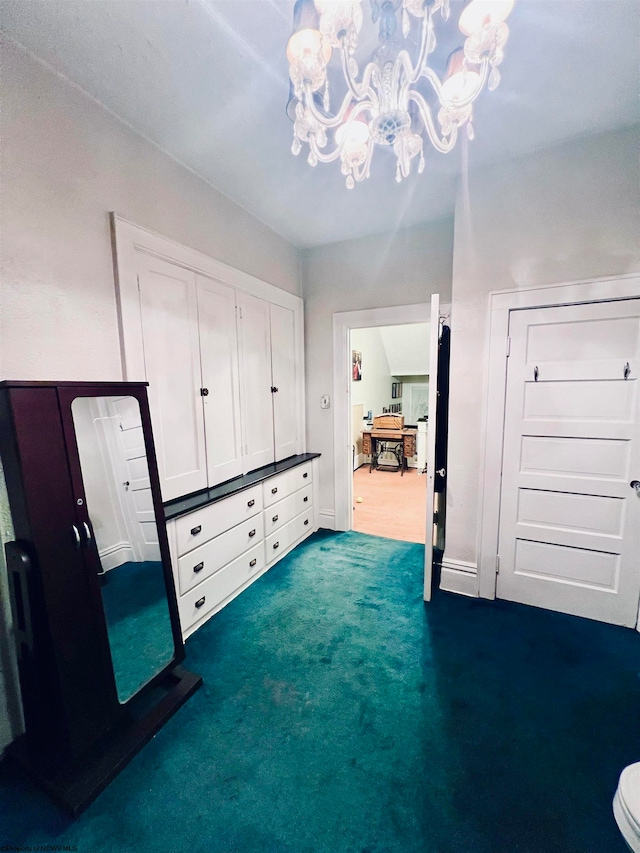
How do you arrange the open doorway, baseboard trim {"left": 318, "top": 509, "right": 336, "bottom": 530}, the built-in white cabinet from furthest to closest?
the open doorway → baseboard trim {"left": 318, "top": 509, "right": 336, "bottom": 530} → the built-in white cabinet

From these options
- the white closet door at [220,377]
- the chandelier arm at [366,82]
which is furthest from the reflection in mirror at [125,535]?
the chandelier arm at [366,82]

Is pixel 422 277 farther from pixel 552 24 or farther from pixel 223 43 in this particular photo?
pixel 223 43

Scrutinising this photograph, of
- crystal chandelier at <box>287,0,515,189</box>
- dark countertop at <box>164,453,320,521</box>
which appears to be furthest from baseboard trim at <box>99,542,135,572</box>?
crystal chandelier at <box>287,0,515,189</box>

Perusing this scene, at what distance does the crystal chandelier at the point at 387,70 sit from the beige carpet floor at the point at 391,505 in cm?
297

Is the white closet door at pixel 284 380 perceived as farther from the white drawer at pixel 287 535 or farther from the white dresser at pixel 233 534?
the white drawer at pixel 287 535

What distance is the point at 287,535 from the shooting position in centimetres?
289

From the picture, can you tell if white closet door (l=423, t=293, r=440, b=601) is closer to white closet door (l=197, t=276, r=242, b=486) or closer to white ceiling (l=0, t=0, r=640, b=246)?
white ceiling (l=0, t=0, r=640, b=246)

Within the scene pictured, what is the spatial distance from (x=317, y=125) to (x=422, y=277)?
183 cm

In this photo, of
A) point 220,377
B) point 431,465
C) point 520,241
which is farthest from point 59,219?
point 520,241

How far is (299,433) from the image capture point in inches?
130

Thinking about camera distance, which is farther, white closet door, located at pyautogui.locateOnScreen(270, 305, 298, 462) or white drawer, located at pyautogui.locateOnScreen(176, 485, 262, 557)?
white closet door, located at pyautogui.locateOnScreen(270, 305, 298, 462)

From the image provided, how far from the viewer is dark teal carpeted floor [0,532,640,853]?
3.58ft

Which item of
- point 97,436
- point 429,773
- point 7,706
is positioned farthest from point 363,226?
point 7,706

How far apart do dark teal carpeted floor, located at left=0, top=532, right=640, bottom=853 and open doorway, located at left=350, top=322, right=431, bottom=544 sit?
Answer: 2.26 metres
